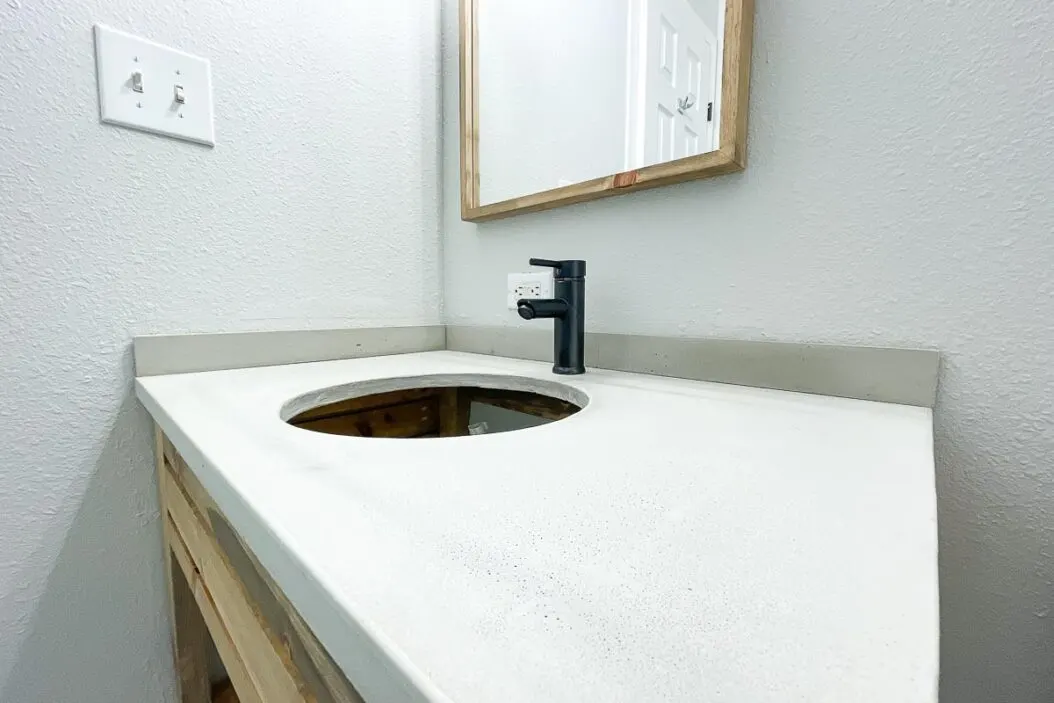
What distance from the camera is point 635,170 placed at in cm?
68

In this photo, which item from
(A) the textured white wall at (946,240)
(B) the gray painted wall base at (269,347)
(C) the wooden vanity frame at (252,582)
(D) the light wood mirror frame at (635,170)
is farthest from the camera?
(B) the gray painted wall base at (269,347)

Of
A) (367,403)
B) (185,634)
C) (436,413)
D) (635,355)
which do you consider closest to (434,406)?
(436,413)

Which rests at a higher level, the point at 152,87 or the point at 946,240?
the point at 152,87

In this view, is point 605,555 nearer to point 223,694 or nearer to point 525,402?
point 525,402

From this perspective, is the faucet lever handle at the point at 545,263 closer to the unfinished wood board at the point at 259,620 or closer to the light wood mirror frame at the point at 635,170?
the light wood mirror frame at the point at 635,170

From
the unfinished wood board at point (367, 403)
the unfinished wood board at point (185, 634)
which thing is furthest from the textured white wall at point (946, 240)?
the unfinished wood board at point (185, 634)

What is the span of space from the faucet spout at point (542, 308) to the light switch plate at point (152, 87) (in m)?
0.52

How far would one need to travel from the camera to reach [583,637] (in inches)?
6.3

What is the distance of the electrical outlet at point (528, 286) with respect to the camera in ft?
2.55

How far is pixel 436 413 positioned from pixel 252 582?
23.0 inches

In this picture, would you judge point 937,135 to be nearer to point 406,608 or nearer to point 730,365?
point 730,365

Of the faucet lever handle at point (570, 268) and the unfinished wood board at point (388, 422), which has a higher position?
the faucet lever handle at point (570, 268)

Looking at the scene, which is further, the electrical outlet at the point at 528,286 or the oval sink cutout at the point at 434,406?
the electrical outlet at the point at 528,286

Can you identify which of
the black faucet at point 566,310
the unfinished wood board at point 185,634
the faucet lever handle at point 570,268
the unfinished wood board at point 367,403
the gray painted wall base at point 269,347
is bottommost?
the unfinished wood board at point 185,634
